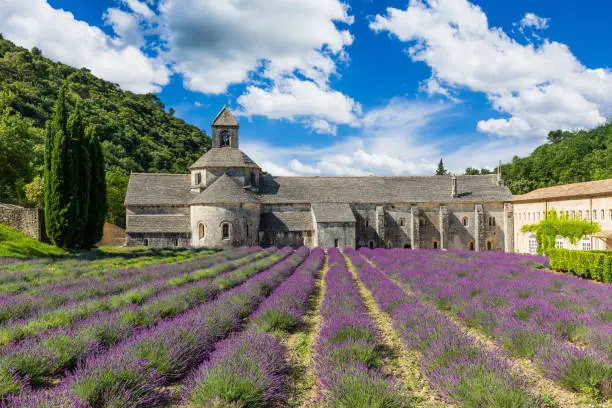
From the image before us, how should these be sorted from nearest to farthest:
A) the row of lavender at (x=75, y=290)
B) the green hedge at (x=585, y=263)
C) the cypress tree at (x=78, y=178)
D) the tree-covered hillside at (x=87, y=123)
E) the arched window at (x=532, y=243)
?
the row of lavender at (x=75, y=290)
the green hedge at (x=585, y=263)
the cypress tree at (x=78, y=178)
the tree-covered hillside at (x=87, y=123)
the arched window at (x=532, y=243)

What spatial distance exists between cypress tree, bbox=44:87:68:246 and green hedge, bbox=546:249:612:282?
27.2 m

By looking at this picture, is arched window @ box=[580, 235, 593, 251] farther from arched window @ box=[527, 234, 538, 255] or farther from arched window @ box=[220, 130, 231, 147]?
arched window @ box=[220, 130, 231, 147]

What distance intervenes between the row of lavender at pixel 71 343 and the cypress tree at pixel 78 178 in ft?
57.2

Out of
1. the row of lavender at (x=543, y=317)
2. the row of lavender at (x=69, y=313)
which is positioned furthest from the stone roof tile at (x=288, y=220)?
the row of lavender at (x=69, y=313)

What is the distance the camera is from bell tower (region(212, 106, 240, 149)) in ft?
125

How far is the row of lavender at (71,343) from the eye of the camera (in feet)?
16.3

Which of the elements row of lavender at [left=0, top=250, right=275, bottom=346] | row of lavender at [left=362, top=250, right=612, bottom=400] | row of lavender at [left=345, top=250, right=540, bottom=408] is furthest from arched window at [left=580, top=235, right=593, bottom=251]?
row of lavender at [left=0, top=250, right=275, bottom=346]

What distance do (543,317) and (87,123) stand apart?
69856 millimetres

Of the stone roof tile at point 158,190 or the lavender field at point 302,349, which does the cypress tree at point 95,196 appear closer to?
the stone roof tile at point 158,190

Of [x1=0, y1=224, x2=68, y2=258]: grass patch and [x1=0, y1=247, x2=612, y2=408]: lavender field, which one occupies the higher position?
[x1=0, y1=224, x2=68, y2=258]: grass patch

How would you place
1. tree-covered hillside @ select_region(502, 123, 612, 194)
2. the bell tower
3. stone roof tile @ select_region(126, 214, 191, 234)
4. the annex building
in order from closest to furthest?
the annex building, stone roof tile @ select_region(126, 214, 191, 234), the bell tower, tree-covered hillside @ select_region(502, 123, 612, 194)

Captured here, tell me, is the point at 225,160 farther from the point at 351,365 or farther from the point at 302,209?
the point at 351,365

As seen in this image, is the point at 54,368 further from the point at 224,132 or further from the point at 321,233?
the point at 224,132

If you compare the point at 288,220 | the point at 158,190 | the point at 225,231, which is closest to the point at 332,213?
the point at 288,220
